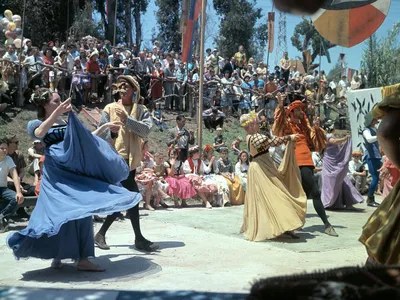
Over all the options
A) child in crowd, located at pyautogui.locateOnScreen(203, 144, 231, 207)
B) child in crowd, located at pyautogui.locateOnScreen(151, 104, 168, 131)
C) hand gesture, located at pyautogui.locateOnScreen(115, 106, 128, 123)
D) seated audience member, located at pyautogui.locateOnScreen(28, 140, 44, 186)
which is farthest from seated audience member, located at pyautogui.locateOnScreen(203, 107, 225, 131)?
hand gesture, located at pyautogui.locateOnScreen(115, 106, 128, 123)

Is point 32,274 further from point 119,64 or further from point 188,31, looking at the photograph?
point 119,64

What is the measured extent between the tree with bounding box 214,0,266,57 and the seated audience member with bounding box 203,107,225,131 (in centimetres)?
2020

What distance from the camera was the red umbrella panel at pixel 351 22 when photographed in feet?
17.1

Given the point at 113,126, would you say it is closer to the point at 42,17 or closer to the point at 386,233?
the point at 386,233

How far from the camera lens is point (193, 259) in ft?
18.9

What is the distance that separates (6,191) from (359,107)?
33.4ft

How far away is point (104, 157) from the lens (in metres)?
5.26

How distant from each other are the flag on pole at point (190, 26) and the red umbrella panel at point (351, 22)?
26.6ft

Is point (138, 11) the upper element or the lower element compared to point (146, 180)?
upper

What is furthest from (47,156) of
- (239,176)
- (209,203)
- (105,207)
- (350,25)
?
(239,176)

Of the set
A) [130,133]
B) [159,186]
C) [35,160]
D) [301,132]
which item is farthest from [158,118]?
[130,133]

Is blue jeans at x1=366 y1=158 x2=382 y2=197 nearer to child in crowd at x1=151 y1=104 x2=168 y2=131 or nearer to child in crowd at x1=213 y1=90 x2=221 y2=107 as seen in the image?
child in crowd at x1=151 y1=104 x2=168 y2=131

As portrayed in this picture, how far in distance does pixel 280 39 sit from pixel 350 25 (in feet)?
49.9

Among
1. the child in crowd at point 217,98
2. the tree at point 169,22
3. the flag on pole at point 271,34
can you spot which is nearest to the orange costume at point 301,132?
the flag on pole at point 271,34
